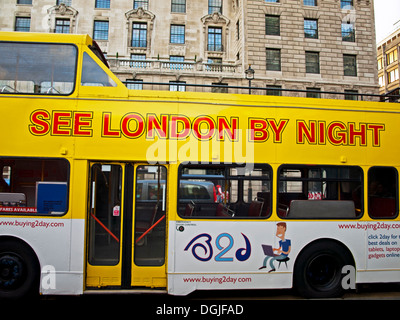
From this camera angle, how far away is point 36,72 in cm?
492

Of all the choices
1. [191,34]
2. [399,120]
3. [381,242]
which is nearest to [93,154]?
[381,242]

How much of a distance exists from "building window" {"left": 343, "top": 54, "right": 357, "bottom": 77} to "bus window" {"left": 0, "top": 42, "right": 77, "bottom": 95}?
3176cm

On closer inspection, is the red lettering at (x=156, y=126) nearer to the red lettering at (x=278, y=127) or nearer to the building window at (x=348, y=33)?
the red lettering at (x=278, y=127)

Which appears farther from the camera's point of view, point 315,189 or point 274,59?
point 274,59

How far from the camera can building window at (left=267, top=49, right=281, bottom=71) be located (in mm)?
28797

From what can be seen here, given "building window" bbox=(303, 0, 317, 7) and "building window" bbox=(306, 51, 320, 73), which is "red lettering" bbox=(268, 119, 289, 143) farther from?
"building window" bbox=(303, 0, 317, 7)

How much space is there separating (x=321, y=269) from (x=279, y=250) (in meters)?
0.96

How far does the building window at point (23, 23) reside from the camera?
31125mm

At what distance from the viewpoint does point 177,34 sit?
106ft

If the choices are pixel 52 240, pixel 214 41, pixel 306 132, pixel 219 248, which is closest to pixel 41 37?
pixel 52 240

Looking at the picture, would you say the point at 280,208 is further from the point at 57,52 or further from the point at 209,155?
the point at 57,52

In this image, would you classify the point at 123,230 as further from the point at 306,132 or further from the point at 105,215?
the point at 306,132

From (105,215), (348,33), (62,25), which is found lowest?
(105,215)
